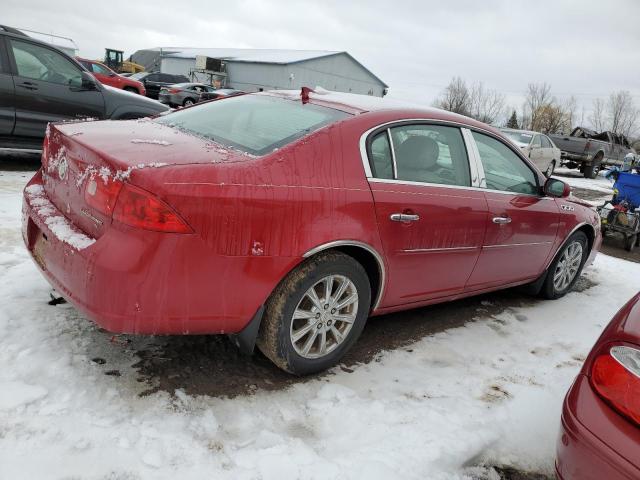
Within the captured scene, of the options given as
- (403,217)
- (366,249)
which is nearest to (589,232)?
(403,217)

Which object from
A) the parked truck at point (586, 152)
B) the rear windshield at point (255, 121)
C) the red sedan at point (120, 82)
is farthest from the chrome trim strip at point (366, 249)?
the parked truck at point (586, 152)

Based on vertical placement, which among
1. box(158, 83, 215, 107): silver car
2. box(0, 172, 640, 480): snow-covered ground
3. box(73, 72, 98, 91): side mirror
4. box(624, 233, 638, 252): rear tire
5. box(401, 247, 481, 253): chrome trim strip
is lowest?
box(0, 172, 640, 480): snow-covered ground

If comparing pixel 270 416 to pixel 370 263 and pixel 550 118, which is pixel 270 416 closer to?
pixel 370 263

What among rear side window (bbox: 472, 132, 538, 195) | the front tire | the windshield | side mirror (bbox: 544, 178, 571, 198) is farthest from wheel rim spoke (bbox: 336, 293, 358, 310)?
the windshield

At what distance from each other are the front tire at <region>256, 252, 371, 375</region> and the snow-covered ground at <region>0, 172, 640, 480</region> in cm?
16

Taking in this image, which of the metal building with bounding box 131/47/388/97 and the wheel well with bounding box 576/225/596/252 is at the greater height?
the metal building with bounding box 131/47/388/97

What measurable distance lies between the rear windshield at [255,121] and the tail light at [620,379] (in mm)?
1737

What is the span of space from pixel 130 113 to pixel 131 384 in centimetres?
571

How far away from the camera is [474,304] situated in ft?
14.8

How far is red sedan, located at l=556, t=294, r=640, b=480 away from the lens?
5.65 ft

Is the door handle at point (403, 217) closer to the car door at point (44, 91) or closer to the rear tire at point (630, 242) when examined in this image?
the car door at point (44, 91)

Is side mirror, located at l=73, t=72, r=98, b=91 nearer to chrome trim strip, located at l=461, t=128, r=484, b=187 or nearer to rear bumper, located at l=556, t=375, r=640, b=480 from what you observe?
chrome trim strip, located at l=461, t=128, r=484, b=187

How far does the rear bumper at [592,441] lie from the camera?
1706 millimetres

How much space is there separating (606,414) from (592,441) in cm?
11
